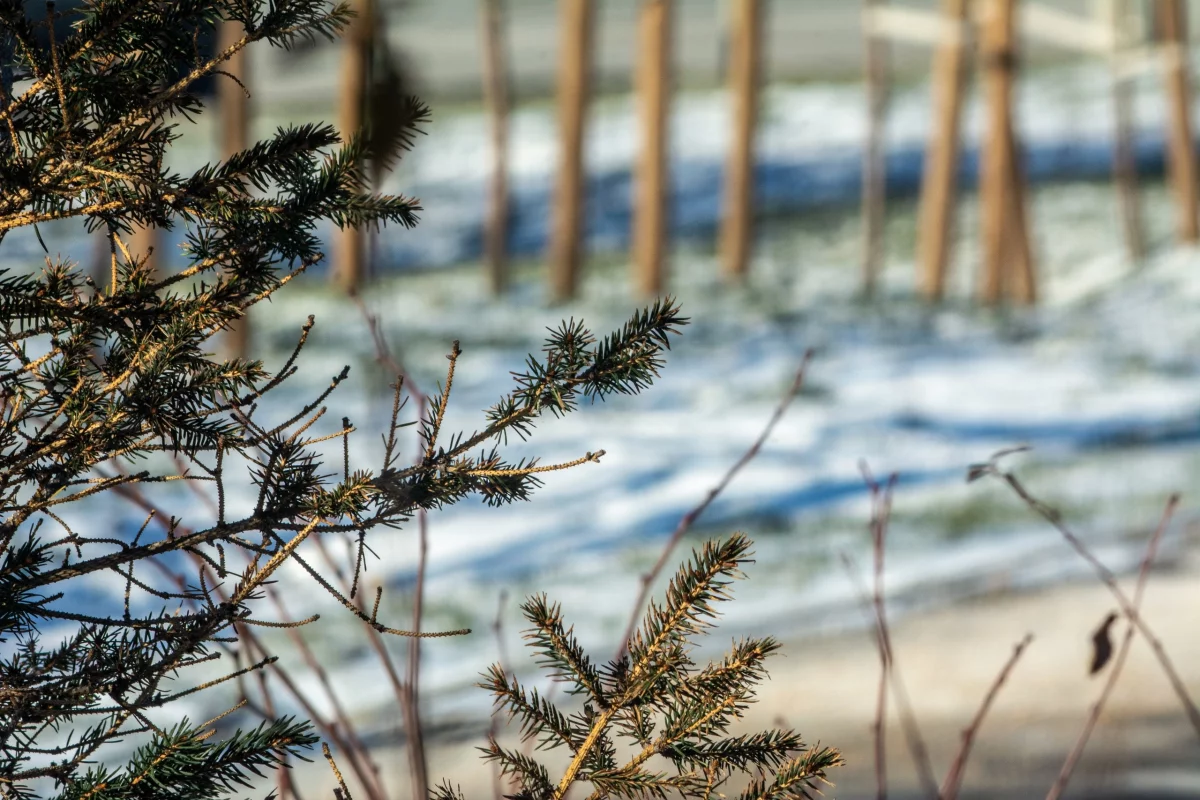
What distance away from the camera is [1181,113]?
408 inches

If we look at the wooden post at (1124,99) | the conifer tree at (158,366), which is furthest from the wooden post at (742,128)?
the conifer tree at (158,366)

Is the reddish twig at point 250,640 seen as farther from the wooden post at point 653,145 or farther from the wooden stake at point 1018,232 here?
the wooden stake at point 1018,232

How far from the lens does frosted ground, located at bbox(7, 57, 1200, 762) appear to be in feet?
16.5

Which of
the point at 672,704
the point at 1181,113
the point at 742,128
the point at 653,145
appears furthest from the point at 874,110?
the point at 672,704

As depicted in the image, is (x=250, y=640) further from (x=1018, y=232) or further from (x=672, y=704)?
(x=1018, y=232)

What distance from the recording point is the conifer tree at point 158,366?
1.06 meters

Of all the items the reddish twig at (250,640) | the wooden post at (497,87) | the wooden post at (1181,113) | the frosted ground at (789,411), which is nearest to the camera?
the reddish twig at (250,640)

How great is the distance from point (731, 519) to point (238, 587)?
506 centimetres

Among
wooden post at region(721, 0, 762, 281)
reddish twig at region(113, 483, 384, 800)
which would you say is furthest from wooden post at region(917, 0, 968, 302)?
reddish twig at region(113, 483, 384, 800)

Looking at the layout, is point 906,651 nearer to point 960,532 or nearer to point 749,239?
point 960,532

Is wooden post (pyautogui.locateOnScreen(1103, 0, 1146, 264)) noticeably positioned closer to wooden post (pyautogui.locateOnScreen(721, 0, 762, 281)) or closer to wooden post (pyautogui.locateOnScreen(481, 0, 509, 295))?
wooden post (pyautogui.locateOnScreen(721, 0, 762, 281))

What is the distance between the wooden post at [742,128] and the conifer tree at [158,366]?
880cm

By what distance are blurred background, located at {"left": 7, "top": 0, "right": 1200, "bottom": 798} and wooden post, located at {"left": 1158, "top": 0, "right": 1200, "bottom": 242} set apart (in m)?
0.03

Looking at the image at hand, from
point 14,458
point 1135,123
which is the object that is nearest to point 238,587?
point 14,458
